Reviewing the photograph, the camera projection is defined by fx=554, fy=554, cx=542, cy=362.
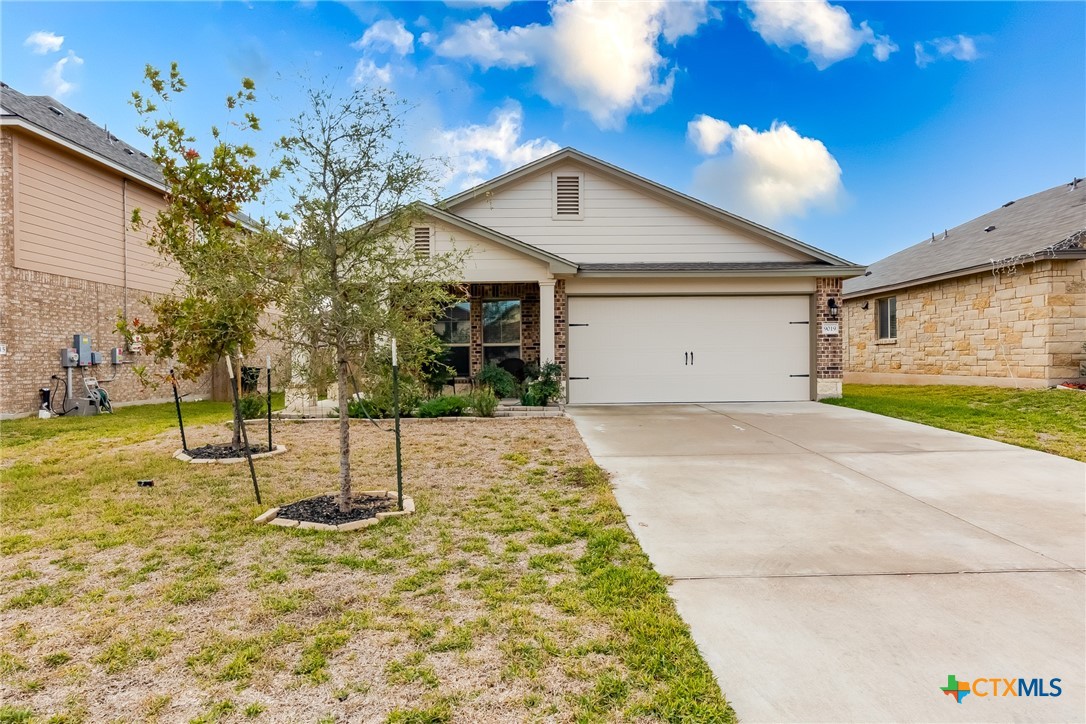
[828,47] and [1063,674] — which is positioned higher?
[828,47]

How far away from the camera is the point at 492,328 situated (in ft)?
41.4

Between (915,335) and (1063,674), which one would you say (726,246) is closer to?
(915,335)

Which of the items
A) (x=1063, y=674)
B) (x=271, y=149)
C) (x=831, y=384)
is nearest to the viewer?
(x=1063, y=674)

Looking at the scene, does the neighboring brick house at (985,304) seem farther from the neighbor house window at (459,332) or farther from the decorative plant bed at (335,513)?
the decorative plant bed at (335,513)

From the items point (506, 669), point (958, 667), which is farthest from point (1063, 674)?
point (506, 669)

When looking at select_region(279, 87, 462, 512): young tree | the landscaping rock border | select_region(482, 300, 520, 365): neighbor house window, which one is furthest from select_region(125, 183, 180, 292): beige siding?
select_region(279, 87, 462, 512): young tree

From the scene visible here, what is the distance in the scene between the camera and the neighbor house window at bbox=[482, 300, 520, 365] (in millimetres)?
12617

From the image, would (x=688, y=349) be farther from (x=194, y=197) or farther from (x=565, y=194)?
(x=194, y=197)

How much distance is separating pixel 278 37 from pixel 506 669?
10.5m

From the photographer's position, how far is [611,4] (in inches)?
445

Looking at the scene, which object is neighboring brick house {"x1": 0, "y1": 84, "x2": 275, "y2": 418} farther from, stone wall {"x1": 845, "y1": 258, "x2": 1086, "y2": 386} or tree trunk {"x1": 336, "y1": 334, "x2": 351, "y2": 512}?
stone wall {"x1": 845, "y1": 258, "x2": 1086, "y2": 386}

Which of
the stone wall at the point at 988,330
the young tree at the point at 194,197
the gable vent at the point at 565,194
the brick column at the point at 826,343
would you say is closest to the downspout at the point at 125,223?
the young tree at the point at 194,197

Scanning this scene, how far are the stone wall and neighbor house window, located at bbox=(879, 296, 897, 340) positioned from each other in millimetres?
230

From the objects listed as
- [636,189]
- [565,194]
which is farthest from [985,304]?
[565,194]
